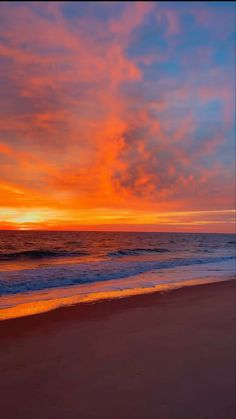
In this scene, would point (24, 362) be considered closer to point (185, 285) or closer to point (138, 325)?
point (138, 325)

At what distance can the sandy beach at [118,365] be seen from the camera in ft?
12.4

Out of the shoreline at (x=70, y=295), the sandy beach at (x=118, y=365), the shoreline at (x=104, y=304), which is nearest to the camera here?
the sandy beach at (x=118, y=365)

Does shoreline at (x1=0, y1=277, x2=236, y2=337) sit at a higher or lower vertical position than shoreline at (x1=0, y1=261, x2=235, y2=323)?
higher

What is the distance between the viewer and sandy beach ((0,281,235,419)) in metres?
3.77

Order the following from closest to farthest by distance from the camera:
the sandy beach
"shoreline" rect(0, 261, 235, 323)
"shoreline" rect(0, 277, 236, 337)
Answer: the sandy beach, "shoreline" rect(0, 277, 236, 337), "shoreline" rect(0, 261, 235, 323)

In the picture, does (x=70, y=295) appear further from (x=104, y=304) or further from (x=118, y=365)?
(x=118, y=365)

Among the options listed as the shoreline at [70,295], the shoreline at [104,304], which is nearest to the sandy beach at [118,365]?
the shoreline at [104,304]

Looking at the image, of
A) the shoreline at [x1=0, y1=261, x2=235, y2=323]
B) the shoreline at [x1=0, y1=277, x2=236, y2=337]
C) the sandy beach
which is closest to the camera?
the sandy beach

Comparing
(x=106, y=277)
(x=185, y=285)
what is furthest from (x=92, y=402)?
(x=106, y=277)

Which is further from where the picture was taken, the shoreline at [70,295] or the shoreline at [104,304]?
the shoreline at [70,295]

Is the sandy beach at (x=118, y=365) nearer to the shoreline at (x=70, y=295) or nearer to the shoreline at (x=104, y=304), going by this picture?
the shoreline at (x=104, y=304)

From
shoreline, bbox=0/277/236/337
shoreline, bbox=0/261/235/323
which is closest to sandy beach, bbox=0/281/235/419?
shoreline, bbox=0/277/236/337

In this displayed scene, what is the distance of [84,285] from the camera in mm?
12617

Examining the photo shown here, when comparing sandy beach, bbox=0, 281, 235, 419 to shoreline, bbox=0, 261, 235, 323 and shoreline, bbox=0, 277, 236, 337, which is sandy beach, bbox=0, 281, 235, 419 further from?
shoreline, bbox=0, 261, 235, 323
